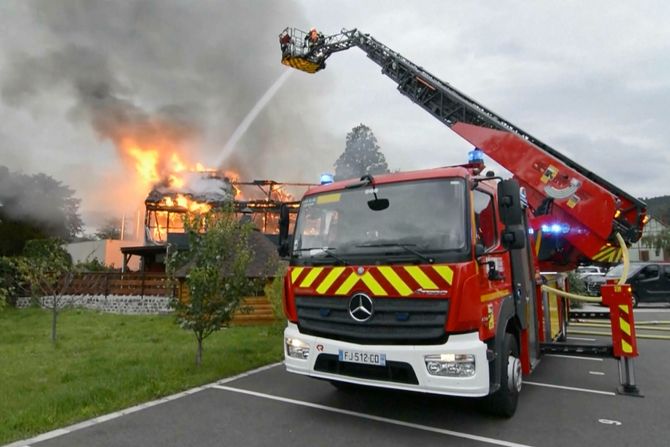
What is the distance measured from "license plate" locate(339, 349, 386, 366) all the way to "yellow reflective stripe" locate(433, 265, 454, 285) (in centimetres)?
91

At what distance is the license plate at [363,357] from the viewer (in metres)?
4.26

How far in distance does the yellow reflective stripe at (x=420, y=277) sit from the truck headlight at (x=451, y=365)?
612mm

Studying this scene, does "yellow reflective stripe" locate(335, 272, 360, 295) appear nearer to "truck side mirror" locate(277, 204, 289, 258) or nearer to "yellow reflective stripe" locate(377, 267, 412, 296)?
"yellow reflective stripe" locate(377, 267, 412, 296)

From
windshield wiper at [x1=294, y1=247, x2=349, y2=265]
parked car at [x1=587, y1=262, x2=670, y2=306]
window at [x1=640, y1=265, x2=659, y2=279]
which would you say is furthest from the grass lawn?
window at [x1=640, y1=265, x2=659, y2=279]

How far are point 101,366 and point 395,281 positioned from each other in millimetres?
5737

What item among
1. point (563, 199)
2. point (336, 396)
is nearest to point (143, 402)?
point (336, 396)

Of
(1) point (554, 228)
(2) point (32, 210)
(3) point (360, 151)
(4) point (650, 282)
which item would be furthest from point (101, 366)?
(3) point (360, 151)

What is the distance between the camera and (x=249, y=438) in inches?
173

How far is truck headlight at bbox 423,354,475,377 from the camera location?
4000mm

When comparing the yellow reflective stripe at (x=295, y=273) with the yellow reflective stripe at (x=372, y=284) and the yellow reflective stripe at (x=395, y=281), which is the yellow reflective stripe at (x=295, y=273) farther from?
the yellow reflective stripe at (x=395, y=281)

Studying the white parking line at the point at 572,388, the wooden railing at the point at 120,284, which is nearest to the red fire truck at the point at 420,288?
the white parking line at the point at 572,388

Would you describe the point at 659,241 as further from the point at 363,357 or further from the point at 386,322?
the point at 363,357

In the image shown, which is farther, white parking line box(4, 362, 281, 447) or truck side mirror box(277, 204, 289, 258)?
truck side mirror box(277, 204, 289, 258)

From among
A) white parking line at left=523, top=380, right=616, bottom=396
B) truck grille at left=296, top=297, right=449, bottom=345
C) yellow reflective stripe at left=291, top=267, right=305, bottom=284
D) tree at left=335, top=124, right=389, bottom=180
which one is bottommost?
white parking line at left=523, top=380, right=616, bottom=396
